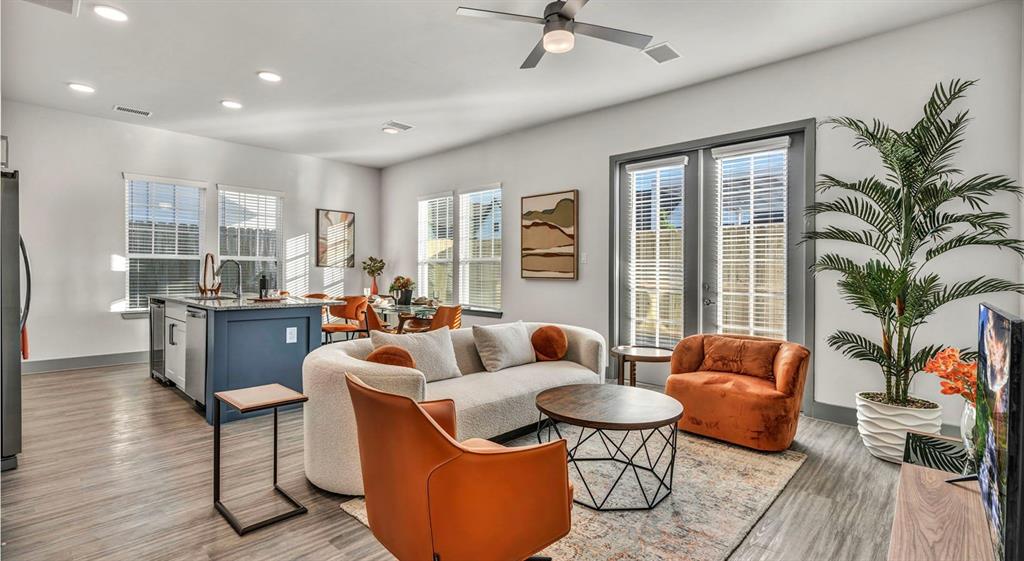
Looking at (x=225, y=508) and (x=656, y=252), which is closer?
(x=225, y=508)

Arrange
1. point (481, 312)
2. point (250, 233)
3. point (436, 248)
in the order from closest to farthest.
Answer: point (481, 312) → point (250, 233) → point (436, 248)

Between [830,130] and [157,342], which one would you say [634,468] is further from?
[157,342]

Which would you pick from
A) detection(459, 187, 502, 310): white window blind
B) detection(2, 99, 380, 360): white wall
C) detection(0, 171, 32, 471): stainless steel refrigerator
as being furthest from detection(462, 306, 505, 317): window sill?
detection(0, 171, 32, 471): stainless steel refrigerator

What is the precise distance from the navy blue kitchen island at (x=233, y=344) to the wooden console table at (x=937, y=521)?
12.6ft

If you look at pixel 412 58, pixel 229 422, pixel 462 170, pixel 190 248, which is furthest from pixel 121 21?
pixel 462 170

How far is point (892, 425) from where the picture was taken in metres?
3.06

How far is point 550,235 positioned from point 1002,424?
4.96 meters

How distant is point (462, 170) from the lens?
6.94m

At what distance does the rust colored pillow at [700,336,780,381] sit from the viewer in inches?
141

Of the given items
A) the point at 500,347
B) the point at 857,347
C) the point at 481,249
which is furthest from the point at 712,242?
the point at 481,249

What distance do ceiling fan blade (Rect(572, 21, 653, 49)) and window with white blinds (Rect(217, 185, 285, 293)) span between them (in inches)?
228

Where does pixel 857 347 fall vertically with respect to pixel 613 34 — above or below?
below

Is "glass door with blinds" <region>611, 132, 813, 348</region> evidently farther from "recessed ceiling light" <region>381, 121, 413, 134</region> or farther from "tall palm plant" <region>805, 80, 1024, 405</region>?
"recessed ceiling light" <region>381, 121, 413, 134</region>

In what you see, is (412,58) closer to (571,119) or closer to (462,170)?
(571,119)
